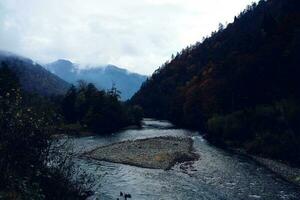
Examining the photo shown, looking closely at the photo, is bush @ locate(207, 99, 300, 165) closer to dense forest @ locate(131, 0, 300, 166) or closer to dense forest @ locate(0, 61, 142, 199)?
dense forest @ locate(131, 0, 300, 166)

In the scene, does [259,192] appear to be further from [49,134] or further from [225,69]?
[225,69]

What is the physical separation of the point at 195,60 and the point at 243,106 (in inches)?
4238

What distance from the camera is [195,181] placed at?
37.6m

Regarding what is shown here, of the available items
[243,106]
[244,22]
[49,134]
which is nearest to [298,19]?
[243,106]

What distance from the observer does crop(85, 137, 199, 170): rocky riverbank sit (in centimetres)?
4744

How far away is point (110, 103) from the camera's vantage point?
341 ft

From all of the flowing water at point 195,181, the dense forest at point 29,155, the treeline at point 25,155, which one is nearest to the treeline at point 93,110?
the flowing water at point 195,181

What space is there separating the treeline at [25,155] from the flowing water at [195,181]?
732 centimetres

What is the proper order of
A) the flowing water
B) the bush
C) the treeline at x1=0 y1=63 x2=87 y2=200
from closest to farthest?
the treeline at x1=0 y1=63 x2=87 y2=200
the flowing water
the bush

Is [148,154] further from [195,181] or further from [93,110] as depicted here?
[93,110]

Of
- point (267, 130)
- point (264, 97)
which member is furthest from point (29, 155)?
point (264, 97)

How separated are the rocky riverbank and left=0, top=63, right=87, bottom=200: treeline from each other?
26.3 m

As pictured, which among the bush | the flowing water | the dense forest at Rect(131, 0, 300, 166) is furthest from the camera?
the dense forest at Rect(131, 0, 300, 166)

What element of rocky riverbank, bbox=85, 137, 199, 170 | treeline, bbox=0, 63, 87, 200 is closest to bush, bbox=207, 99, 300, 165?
rocky riverbank, bbox=85, 137, 199, 170
